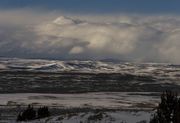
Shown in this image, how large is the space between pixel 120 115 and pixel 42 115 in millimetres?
11571

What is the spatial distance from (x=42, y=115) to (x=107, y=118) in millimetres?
11906

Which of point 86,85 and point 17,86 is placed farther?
point 86,85

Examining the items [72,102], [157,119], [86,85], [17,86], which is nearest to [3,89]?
[17,86]

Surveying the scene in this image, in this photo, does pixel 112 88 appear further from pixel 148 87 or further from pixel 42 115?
pixel 42 115


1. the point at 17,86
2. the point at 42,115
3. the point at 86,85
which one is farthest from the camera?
the point at 86,85

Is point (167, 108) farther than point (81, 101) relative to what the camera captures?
No

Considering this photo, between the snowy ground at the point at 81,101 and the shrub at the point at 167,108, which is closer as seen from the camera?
the shrub at the point at 167,108

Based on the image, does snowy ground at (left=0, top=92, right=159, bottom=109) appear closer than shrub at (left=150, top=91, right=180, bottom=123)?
No

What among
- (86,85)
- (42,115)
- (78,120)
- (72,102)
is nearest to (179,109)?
(78,120)

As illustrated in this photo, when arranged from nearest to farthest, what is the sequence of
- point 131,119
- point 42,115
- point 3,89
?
point 131,119 → point 42,115 → point 3,89

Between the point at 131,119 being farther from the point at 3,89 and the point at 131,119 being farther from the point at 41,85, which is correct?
the point at 41,85

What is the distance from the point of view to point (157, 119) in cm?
2572

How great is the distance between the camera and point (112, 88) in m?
156

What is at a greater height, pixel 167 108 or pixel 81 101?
pixel 167 108
